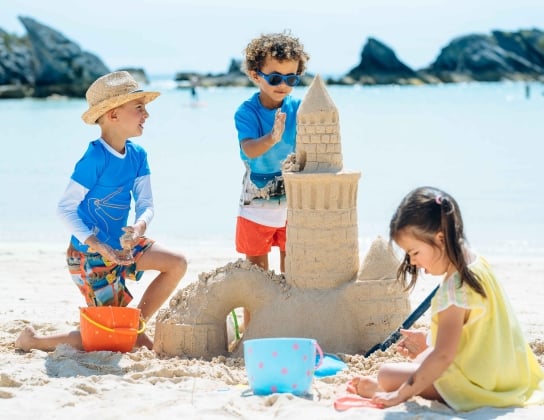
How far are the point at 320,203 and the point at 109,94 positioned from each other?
1.30m

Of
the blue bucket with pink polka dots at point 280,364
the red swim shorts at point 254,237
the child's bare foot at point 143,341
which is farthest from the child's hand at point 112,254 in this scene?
the blue bucket with pink polka dots at point 280,364

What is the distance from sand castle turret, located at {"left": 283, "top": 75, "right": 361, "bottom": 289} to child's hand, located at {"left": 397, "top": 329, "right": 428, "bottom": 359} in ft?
2.66

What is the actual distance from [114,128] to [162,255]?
2.38 ft

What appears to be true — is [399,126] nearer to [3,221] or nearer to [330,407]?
[3,221]

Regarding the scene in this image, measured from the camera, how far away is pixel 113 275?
4844mm

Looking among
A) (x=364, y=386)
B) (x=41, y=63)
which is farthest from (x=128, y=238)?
(x=41, y=63)

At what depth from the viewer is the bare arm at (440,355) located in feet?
11.0

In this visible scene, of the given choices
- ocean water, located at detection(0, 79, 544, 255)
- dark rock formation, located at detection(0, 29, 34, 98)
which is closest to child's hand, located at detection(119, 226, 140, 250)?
ocean water, located at detection(0, 79, 544, 255)

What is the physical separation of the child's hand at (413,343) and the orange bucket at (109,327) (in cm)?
145

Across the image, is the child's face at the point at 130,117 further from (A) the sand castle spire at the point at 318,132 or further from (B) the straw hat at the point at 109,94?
(A) the sand castle spire at the point at 318,132

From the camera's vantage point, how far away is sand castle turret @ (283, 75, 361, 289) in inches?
177

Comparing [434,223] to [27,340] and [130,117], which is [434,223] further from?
[27,340]

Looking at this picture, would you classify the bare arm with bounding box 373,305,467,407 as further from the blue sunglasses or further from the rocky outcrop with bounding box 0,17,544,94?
the rocky outcrop with bounding box 0,17,544,94

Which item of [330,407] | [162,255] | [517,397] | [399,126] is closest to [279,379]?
[330,407]
